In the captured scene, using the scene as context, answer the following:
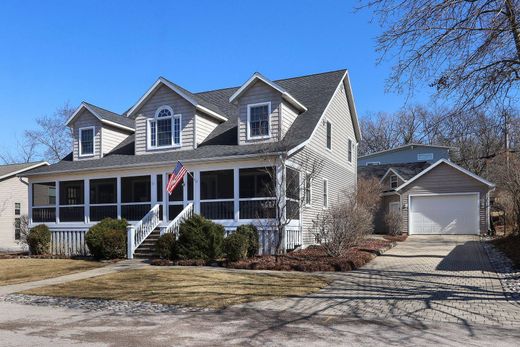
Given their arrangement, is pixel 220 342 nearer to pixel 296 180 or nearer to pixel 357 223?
pixel 357 223

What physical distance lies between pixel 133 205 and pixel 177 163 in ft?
12.7

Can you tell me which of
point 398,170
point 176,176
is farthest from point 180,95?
point 398,170

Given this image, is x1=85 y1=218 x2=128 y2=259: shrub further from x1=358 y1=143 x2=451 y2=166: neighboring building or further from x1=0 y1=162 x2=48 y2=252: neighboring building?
x1=358 y1=143 x2=451 y2=166: neighboring building

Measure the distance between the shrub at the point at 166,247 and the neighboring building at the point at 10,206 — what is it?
1659 centimetres

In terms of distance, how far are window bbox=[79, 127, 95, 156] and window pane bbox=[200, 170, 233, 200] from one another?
5807 mm

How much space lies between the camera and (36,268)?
16.5 meters

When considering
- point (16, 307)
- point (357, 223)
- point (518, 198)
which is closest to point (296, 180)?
point (357, 223)

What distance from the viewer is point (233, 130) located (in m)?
21.4

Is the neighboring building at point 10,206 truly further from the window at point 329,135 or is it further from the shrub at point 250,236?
the shrub at point 250,236

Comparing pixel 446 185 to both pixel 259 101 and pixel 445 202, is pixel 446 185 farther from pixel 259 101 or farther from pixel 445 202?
pixel 259 101

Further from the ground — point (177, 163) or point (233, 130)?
point (233, 130)

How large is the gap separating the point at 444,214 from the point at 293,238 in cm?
1416

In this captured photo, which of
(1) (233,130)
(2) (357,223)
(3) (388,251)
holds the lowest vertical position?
(3) (388,251)

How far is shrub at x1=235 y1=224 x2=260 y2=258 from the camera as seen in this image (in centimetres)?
1677
